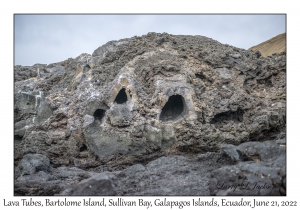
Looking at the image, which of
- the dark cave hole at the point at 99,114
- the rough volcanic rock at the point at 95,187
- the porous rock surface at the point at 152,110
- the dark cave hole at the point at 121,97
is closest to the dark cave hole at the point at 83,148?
the porous rock surface at the point at 152,110

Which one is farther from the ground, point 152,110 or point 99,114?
point 152,110

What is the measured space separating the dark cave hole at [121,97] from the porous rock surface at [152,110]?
36 millimetres

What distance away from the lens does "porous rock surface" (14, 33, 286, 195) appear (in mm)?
10500

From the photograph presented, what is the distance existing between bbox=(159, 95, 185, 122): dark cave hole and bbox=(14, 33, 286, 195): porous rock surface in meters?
0.03

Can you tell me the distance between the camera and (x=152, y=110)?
10742mm

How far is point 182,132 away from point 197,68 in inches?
103

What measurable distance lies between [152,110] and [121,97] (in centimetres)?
144

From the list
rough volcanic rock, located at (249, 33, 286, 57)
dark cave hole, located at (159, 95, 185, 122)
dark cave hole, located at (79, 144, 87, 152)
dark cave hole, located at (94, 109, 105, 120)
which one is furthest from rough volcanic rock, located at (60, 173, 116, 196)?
rough volcanic rock, located at (249, 33, 286, 57)

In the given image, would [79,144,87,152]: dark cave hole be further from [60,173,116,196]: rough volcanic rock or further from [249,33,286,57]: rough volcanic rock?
[249,33,286,57]: rough volcanic rock

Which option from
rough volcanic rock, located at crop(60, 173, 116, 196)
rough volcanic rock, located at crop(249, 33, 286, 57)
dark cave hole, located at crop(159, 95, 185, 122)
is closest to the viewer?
rough volcanic rock, located at crop(60, 173, 116, 196)

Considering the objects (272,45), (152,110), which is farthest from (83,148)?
(272,45)

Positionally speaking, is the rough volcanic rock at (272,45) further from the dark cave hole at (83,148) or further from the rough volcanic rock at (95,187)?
the rough volcanic rock at (95,187)

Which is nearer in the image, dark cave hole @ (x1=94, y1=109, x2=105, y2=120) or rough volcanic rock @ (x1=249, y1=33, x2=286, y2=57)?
dark cave hole @ (x1=94, y1=109, x2=105, y2=120)

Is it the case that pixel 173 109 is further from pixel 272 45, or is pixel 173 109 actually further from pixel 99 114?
pixel 272 45
